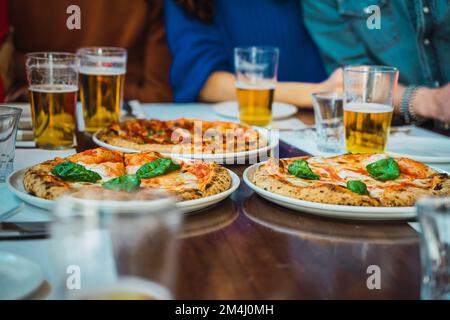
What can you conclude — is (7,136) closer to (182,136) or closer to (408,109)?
(182,136)

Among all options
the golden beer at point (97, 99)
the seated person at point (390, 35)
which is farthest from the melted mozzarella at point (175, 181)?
the seated person at point (390, 35)

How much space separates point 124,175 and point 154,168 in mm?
73

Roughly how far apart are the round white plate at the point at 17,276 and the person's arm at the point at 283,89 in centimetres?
168

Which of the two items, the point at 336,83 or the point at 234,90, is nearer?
the point at 336,83

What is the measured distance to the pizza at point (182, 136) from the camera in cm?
151

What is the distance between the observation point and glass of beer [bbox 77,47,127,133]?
1836mm

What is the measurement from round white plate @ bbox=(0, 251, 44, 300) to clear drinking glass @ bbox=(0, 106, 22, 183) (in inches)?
18.8

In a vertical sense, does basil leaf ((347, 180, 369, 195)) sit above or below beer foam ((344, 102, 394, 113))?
below

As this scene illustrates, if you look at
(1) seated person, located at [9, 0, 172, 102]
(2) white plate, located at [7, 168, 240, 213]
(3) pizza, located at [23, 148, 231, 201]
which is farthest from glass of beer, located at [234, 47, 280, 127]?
(1) seated person, located at [9, 0, 172, 102]

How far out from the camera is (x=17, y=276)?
804 millimetres

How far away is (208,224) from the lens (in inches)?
41.9

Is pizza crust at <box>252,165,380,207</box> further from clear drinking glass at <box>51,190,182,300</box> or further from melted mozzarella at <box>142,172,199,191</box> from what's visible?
clear drinking glass at <box>51,190,182,300</box>

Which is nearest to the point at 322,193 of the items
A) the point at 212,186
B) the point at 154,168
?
the point at 212,186

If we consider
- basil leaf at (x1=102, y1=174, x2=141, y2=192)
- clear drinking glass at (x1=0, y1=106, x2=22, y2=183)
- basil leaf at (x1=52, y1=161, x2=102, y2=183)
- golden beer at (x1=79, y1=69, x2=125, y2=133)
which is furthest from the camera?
golden beer at (x1=79, y1=69, x2=125, y2=133)
